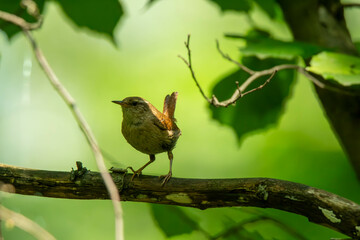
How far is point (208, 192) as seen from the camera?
115 inches

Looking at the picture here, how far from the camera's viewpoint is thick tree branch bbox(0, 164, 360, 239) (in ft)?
8.22

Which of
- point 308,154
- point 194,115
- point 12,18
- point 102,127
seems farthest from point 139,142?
point 102,127

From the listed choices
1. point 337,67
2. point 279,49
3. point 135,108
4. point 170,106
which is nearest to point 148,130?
point 135,108

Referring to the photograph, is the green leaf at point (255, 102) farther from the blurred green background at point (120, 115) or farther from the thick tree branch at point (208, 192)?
the blurred green background at point (120, 115)

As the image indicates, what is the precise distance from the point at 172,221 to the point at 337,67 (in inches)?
61.1

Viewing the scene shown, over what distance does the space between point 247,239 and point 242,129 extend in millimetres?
1513

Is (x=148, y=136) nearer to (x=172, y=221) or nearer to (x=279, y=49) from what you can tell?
(x=172, y=221)

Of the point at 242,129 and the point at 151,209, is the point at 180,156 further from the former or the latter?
the point at 151,209

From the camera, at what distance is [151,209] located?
3.12m

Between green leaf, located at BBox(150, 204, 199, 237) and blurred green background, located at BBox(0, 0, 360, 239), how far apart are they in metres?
3.03

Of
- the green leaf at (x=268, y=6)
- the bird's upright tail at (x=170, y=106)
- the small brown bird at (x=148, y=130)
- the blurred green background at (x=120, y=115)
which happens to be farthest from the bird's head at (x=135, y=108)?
the blurred green background at (x=120, y=115)

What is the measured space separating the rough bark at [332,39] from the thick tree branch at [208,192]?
4.92ft

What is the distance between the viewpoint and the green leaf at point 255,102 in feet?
13.4

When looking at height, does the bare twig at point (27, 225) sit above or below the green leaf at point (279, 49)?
below
